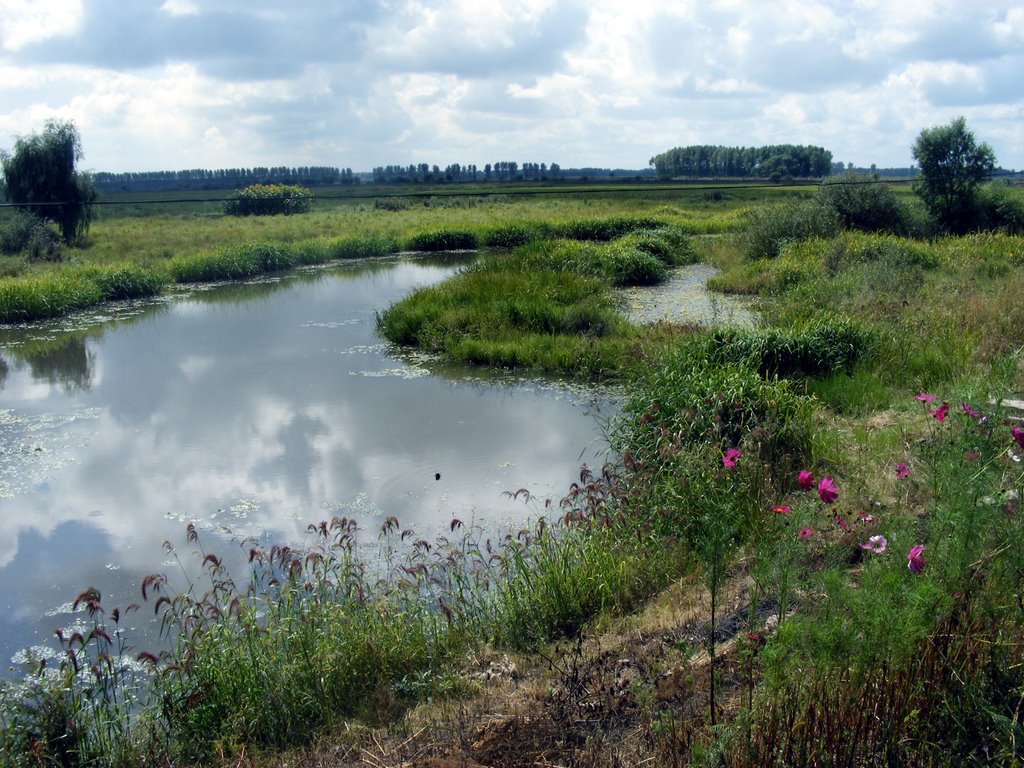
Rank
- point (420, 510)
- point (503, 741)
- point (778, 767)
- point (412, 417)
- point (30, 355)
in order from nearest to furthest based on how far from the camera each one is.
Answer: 1. point (778, 767)
2. point (503, 741)
3. point (420, 510)
4. point (412, 417)
5. point (30, 355)

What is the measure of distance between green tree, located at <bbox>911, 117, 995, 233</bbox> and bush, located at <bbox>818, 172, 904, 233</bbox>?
3155mm

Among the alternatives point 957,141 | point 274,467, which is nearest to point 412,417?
point 274,467

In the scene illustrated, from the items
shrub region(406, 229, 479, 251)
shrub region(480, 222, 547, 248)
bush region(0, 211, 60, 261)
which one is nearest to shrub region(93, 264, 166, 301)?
bush region(0, 211, 60, 261)

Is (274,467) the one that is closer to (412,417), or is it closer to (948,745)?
(412,417)

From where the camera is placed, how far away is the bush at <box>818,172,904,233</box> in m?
19.0

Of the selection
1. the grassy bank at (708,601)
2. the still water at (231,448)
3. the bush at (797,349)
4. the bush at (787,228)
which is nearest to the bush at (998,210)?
the bush at (787,228)

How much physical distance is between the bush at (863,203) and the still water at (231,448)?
11.9 meters

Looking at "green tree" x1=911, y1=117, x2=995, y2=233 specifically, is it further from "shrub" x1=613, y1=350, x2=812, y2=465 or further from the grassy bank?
"shrub" x1=613, y1=350, x2=812, y2=465

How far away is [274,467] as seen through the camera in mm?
7203

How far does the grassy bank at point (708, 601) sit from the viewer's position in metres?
2.40

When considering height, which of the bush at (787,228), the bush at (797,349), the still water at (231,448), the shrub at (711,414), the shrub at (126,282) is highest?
the bush at (787,228)

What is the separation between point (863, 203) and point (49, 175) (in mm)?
22919

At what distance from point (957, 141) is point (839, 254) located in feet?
36.7

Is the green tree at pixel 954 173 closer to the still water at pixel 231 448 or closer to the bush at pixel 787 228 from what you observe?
the bush at pixel 787 228
